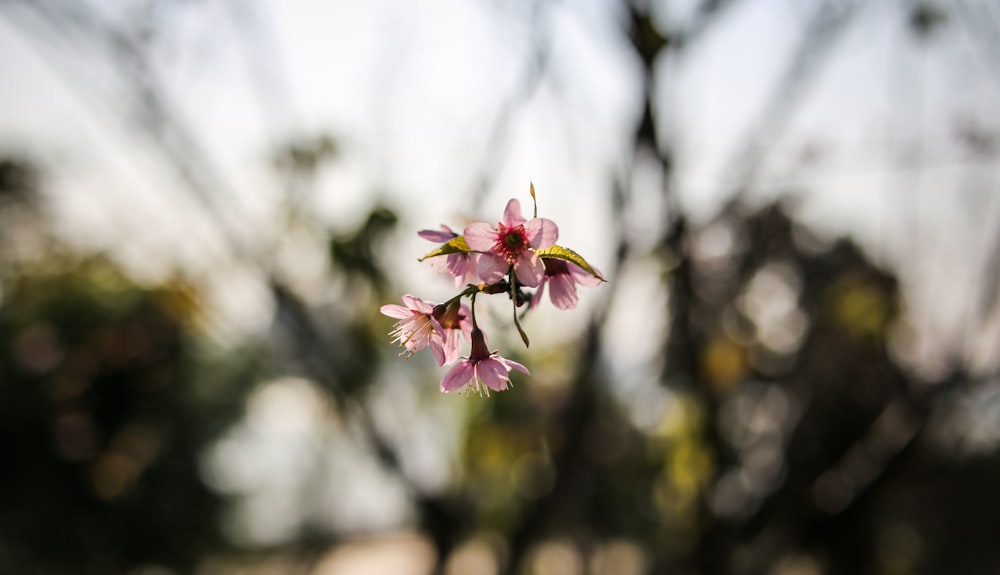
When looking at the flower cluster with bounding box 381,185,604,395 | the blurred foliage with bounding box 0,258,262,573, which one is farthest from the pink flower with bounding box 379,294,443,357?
the blurred foliage with bounding box 0,258,262,573

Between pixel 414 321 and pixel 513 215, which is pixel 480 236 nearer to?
pixel 513 215

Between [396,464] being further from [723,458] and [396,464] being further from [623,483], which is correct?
[623,483]

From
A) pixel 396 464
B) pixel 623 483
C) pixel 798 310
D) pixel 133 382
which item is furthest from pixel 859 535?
pixel 133 382

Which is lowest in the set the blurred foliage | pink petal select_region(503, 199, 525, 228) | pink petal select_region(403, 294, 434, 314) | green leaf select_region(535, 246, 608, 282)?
green leaf select_region(535, 246, 608, 282)

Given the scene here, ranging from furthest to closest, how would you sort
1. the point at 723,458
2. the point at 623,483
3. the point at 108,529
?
the point at 108,529, the point at 623,483, the point at 723,458

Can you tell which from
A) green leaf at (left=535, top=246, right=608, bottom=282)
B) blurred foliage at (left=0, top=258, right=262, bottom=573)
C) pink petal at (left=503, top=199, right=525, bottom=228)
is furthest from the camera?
blurred foliage at (left=0, top=258, right=262, bottom=573)

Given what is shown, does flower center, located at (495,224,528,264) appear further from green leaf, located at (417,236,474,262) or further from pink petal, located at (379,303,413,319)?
pink petal, located at (379,303,413,319)

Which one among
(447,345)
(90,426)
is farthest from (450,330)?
(90,426)
